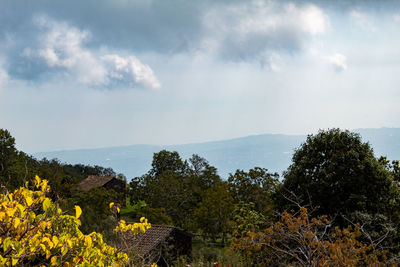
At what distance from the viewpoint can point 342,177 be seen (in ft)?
61.5

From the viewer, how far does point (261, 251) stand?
15.2 meters

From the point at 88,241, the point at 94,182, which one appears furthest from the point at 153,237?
the point at 94,182

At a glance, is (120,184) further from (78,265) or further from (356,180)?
(78,265)

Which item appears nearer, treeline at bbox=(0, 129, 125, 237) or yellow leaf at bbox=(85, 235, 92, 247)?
yellow leaf at bbox=(85, 235, 92, 247)

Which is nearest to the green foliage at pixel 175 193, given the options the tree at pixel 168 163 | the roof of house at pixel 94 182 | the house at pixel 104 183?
the tree at pixel 168 163

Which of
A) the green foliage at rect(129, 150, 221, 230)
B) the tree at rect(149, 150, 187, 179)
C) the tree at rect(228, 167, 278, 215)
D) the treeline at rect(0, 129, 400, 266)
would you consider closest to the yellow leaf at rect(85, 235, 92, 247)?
the treeline at rect(0, 129, 400, 266)

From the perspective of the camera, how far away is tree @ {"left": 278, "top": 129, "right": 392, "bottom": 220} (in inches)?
717

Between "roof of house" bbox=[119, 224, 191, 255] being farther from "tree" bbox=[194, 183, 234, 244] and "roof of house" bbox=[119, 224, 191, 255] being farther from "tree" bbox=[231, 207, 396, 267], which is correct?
"tree" bbox=[194, 183, 234, 244]

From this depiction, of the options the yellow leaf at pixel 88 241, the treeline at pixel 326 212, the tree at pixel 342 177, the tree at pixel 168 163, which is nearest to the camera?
the yellow leaf at pixel 88 241

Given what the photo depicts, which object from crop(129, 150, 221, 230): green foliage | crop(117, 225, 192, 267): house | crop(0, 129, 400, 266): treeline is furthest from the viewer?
crop(129, 150, 221, 230): green foliage

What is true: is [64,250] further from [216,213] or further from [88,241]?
[216,213]

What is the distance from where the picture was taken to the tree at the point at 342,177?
1822 centimetres

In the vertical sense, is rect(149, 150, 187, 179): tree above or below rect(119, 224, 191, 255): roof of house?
above

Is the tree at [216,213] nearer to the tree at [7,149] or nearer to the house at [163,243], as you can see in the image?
the house at [163,243]
